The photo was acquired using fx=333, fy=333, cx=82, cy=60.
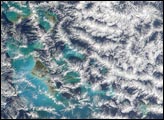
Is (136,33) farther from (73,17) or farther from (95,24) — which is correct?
(73,17)

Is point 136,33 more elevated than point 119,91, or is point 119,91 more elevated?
point 136,33

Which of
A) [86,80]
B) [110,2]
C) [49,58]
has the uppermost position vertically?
[110,2]

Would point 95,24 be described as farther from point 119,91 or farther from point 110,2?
point 119,91

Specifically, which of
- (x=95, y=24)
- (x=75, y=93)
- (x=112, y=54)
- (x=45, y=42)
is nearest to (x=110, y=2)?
(x=95, y=24)

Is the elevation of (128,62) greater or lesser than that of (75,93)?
greater

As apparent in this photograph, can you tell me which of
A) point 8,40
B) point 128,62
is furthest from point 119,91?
point 8,40

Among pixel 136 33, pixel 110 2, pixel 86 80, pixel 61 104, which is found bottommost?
pixel 61 104
